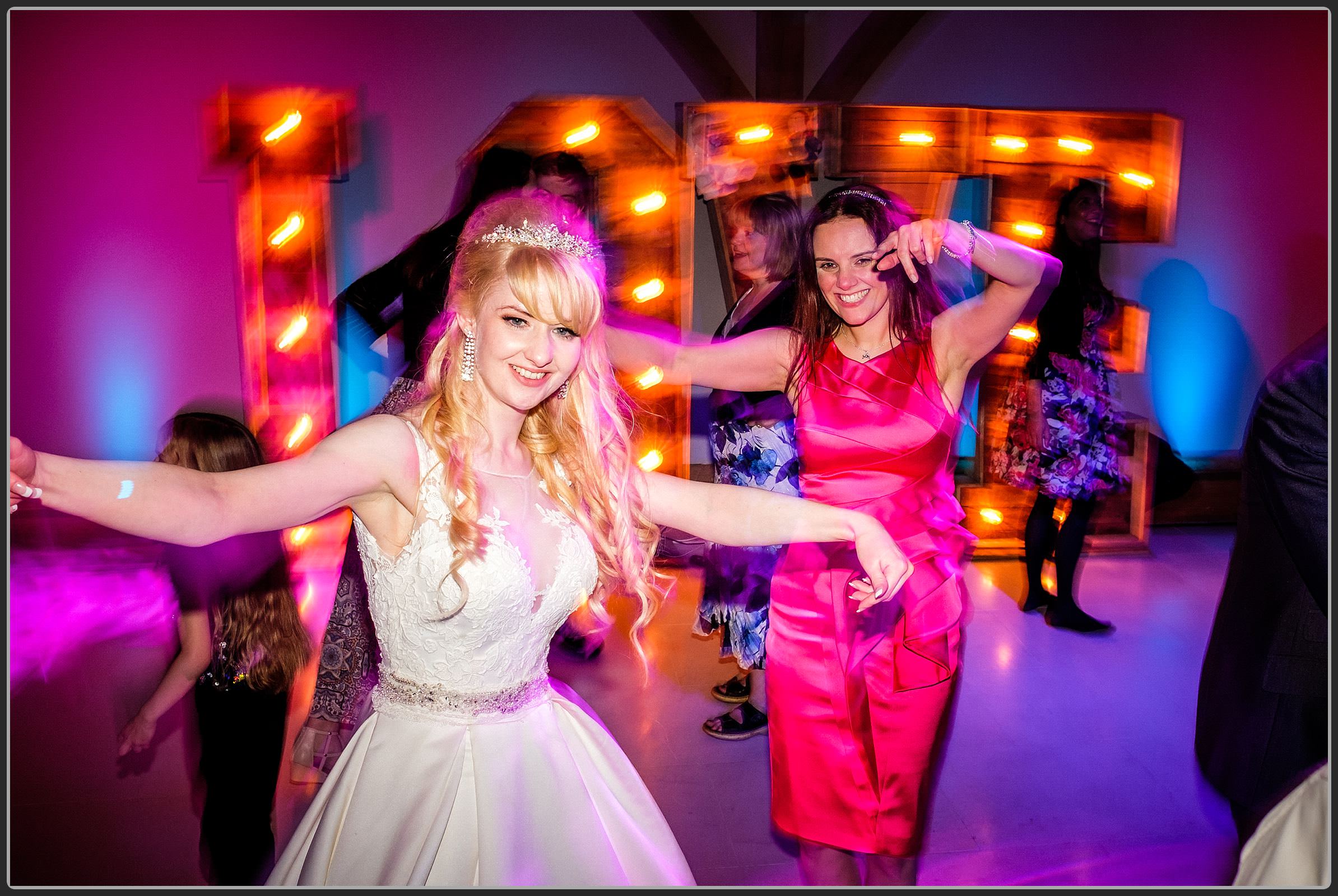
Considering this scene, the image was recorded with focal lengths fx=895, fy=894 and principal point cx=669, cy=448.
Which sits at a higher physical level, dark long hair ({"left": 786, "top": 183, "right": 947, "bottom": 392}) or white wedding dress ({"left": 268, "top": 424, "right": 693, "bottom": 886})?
dark long hair ({"left": 786, "top": 183, "right": 947, "bottom": 392})

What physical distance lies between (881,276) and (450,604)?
1.15m

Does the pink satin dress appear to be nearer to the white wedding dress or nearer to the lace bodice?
the white wedding dress

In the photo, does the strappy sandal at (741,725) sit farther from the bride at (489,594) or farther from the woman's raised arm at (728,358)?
the bride at (489,594)

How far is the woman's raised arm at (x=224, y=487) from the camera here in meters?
0.88

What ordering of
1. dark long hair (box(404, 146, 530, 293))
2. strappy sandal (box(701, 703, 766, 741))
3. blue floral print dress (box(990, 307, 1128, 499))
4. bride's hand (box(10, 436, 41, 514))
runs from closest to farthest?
1. bride's hand (box(10, 436, 41, 514))
2. dark long hair (box(404, 146, 530, 293))
3. strappy sandal (box(701, 703, 766, 741))
4. blue floral print dress (box(990, 307, 1128, 499))

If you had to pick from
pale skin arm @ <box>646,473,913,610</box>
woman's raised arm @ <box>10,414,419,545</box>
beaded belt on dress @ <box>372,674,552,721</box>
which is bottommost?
beaded belt on dress @ <box>372,674,552,721</box>

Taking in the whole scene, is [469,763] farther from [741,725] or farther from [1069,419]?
[1069,419]

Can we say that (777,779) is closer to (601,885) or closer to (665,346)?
(601,885)

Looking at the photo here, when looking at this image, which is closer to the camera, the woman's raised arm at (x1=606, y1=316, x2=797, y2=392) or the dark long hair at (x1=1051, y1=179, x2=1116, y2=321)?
the woman's raised arm at (x1=606, y1=316, x2=797, y2=392)

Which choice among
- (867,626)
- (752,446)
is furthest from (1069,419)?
(867,626)

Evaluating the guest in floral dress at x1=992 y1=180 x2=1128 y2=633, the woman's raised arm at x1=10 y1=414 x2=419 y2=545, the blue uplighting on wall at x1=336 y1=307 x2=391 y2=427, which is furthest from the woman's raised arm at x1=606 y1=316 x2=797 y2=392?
the blue uplighting on wall at x1=336 y1=307 x2=391 y2=427

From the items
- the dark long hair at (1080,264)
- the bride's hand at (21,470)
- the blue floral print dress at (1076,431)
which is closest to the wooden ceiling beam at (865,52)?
the dark long hair at (1080,264)

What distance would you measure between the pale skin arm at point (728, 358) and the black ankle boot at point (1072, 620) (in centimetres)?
204

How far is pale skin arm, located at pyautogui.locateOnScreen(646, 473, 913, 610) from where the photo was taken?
1322mm
